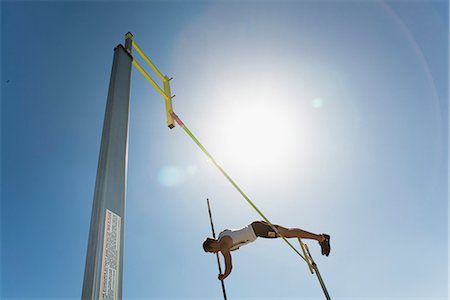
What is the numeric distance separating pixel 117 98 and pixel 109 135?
0.40m

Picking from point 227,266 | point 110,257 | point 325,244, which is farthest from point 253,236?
point 110,257

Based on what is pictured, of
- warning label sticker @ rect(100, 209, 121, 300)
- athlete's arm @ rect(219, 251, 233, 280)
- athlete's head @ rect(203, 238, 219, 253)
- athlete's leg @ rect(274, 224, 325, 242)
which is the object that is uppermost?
athlete's head @ rect(203, 238, 219, 253)

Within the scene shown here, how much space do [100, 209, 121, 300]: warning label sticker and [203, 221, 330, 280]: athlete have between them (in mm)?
3421

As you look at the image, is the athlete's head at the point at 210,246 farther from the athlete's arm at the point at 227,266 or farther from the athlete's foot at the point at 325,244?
the athlete's foot at the point at 325,244

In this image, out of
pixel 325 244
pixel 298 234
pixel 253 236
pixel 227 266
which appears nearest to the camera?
pixel 227 266

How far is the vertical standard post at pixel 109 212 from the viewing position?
4.94 feet

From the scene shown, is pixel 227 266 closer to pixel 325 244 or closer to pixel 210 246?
pixel 210 246

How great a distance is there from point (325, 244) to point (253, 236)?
1267 mm

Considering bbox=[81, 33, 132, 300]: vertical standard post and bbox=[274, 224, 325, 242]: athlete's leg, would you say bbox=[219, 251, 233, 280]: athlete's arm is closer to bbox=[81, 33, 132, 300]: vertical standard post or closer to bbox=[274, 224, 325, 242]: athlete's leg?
bbox=[274, 224, 325, 242]: athlete's leg

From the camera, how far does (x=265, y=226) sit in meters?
5.18

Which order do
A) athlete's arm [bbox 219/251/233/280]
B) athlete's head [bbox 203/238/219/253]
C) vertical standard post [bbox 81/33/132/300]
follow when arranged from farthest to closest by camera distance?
athlete's head [bbox 203/238/219/253]
athlete's arm [bbox 219/251/233/280]
vertical standard post [bbox 81/33/132/300]

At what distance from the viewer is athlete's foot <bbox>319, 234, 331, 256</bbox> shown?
5051 mm

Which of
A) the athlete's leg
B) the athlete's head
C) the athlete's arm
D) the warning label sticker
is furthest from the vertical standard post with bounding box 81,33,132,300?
the athlete's leg

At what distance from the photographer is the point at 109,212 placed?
1665 millimetres
